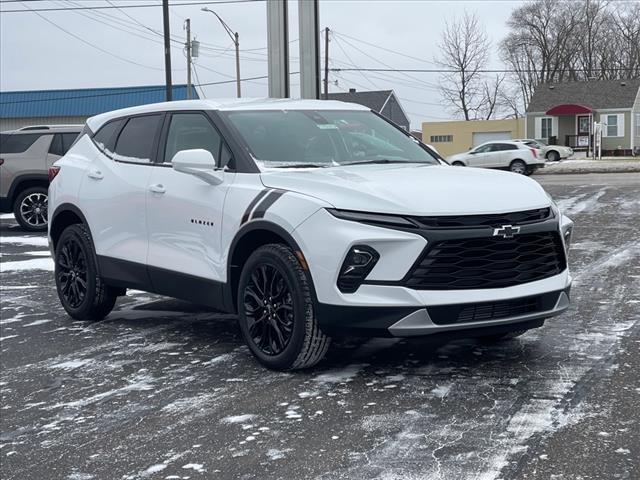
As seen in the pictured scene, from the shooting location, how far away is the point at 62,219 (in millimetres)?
7445

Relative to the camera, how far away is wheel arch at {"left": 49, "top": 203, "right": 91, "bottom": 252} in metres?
7.15

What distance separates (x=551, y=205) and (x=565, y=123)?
52.4 m

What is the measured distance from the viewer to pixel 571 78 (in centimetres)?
7138

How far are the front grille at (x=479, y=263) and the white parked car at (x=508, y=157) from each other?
2969 centimetres

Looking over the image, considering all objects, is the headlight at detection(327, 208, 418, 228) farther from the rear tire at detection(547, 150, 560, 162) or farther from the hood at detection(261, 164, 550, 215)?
the rear tire at detection(547, 150, 560, 162)

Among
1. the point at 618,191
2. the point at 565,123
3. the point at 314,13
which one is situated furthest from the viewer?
the point at 565,123

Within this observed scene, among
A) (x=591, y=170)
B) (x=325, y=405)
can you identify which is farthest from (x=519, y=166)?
(x=325, y=405)

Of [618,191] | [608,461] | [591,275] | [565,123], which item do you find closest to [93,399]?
[608,461]

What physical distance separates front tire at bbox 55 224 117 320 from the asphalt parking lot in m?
0.18

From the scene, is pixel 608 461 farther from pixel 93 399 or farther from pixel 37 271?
pixel 37 271

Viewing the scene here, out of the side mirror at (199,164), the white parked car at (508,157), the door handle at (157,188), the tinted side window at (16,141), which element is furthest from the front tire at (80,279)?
the white parked car at (508,157)

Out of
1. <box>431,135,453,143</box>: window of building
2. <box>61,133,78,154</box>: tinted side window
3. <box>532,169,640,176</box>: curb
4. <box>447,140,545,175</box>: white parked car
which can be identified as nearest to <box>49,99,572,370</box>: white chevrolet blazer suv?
<box>61,133,78,154</box>: tinted side window

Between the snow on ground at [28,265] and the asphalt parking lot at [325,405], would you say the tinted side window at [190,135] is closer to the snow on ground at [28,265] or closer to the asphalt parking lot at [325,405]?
the asphalt parking lot at [325,405]

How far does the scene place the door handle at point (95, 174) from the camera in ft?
22.6
